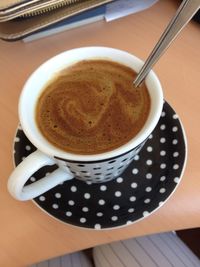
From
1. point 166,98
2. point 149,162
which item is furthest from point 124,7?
point 149,162

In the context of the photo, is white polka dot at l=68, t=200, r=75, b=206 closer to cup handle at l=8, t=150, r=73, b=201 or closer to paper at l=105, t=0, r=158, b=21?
cup handle at l=8, t=150, r=73, b=201

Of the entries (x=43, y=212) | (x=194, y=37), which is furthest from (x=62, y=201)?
(x=194, y=37)

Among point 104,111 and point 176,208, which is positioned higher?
point 104,111

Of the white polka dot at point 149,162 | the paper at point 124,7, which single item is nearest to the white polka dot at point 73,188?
the white polka dot at point 149,162

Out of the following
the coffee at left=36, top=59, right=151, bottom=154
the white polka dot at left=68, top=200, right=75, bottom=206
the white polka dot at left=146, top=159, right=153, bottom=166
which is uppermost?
the coffee at left=36, top=59, right=151, bottom=154

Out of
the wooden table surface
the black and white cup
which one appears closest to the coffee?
the black and white cup

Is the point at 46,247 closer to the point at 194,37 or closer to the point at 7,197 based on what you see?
the point at 7,197

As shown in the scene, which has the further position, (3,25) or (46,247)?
(3,25)
